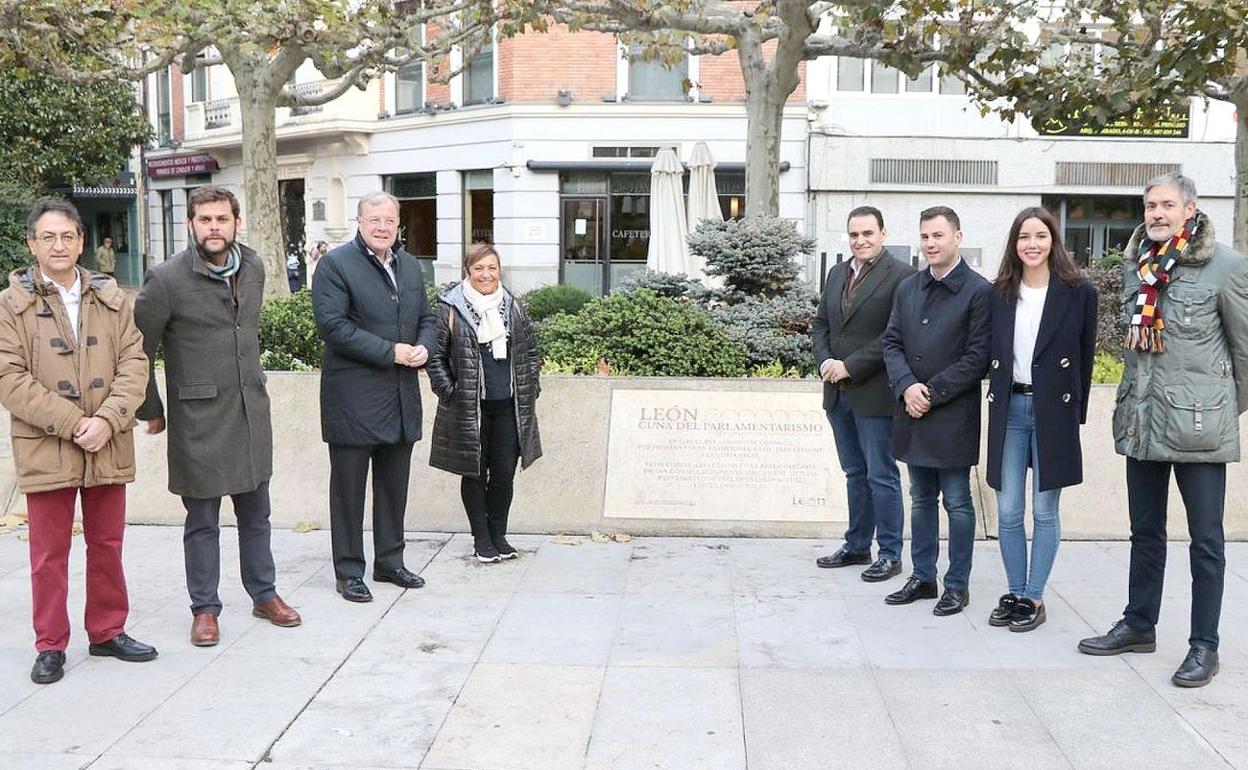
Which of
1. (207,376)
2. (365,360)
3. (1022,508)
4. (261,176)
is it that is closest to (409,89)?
(261,176)

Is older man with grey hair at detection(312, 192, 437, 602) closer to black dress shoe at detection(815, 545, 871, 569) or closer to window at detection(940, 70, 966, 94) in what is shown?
black dress shoe at detection(815, 545, 871, 569)

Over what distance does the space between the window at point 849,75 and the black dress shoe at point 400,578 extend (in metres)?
21.6

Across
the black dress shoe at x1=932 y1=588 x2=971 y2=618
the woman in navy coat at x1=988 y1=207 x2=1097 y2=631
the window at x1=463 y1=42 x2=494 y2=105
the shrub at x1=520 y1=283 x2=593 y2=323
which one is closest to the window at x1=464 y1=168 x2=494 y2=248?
the window at x1=463 y1=42 x2=494 y2=105

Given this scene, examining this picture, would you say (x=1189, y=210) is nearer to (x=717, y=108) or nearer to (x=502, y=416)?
(x=502, y=416)

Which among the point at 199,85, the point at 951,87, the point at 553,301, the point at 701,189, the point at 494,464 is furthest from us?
the point at 199,85

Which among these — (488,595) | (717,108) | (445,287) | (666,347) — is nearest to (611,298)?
(666,347)

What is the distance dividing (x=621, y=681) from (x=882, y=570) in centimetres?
222

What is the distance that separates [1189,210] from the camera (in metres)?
5.33

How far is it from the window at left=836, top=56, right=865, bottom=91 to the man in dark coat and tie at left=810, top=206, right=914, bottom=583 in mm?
20389

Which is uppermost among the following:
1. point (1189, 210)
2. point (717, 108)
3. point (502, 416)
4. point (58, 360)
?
point (717, 108)

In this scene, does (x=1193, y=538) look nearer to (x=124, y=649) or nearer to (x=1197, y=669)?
(x=1197, y=669)

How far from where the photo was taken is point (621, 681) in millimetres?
5277

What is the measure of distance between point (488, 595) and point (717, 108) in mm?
21128

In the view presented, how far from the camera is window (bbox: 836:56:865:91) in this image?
26.3m
